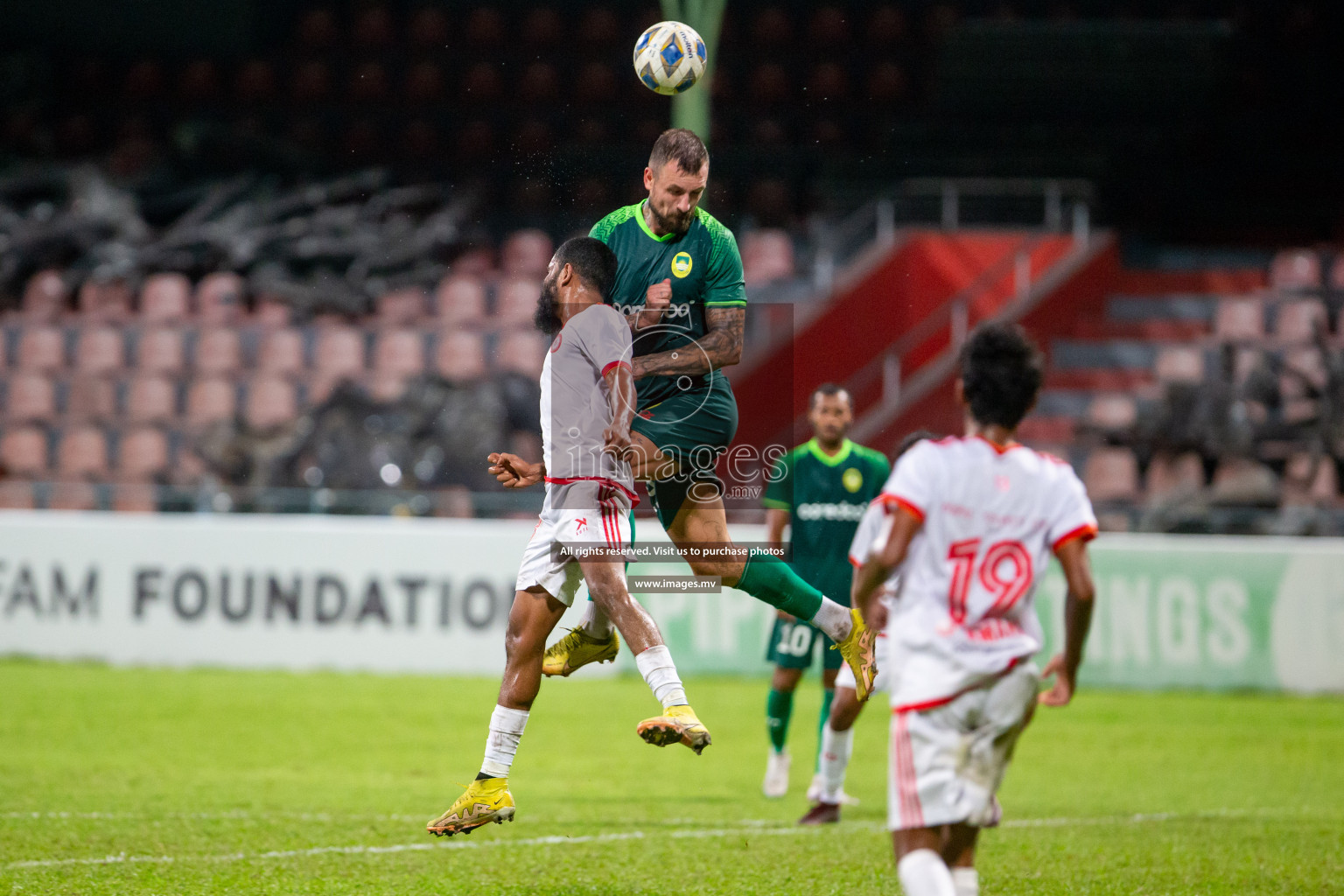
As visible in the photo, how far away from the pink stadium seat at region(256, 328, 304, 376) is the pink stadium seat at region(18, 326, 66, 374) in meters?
2.73

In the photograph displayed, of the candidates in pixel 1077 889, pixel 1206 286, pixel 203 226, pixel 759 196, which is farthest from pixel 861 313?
pixel 1077 889

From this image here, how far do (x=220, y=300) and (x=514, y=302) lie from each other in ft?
13.1

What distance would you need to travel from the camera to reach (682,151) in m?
5.93

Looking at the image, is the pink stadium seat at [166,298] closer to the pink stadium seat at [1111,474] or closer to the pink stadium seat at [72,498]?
the pink stadium seat at [72,498]

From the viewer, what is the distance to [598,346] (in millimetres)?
5891

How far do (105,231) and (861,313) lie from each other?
1078 centimetres

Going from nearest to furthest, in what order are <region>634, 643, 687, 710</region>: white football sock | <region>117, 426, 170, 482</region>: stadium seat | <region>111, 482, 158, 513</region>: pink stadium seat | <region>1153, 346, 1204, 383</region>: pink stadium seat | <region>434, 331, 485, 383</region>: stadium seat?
<region>634, 643, 687, 710</region>: white football sock
<region>111, 482, 158, 513</region>: pink stadium seat
<region>117, 426, 170, 482</region>: stadium seat
<region>1153, 346, 1204, 383</region>: pink stadium seat
<region>434, 331, 485, 383</region>: stadium seat

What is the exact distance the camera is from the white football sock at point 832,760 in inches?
335

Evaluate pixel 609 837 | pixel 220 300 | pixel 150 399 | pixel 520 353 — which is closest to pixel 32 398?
pixel 150 399

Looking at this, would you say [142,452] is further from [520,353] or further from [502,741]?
[502,741]

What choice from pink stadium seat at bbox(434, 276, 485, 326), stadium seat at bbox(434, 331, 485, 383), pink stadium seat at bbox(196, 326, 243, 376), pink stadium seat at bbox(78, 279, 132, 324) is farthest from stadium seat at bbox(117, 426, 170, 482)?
pink stadium seat at bbox(434, 276, 485, 326)

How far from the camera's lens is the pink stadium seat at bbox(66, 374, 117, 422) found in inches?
769

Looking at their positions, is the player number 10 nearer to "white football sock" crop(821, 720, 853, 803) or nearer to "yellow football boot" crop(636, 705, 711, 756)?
"yellow football boot" crop(636, 705, 711, 756)

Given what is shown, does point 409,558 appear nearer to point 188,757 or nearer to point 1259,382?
point 188,757
